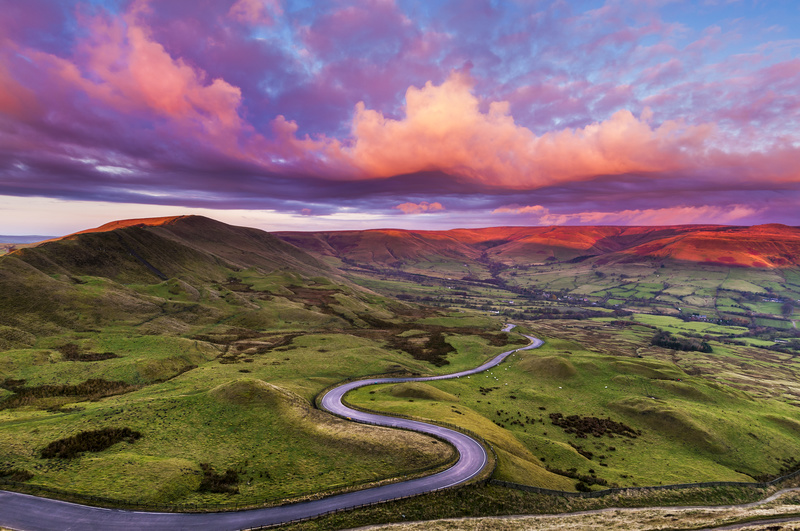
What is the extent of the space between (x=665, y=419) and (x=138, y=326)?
166 metres

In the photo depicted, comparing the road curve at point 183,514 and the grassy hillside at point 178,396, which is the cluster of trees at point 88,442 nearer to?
the grassy hillside at point 178,396

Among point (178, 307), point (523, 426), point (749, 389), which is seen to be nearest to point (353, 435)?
point (523, 426)

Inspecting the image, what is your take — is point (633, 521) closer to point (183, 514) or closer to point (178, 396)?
point (183, 514)

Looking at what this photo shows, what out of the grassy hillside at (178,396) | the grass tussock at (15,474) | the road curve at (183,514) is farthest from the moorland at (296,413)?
the road curve at (183,514)

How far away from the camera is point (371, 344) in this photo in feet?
469

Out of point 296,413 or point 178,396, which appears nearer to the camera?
point 296,413

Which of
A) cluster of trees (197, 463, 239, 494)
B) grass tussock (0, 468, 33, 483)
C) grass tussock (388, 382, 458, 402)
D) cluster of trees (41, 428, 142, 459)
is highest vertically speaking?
grass tussock (0, 468, 33, 483)

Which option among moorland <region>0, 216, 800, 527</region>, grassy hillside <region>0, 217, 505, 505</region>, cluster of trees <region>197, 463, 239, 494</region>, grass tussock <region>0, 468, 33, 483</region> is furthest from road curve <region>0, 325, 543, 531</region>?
cluster of trees <region>197, 463, 239, 494</region>

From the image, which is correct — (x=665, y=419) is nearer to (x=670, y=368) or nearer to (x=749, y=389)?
(x=670, y=368)

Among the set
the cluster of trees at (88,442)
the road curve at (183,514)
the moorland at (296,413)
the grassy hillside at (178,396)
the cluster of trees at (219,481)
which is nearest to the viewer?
the road curve at (183,514)

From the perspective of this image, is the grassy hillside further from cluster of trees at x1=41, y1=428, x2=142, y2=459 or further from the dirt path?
the dirt path

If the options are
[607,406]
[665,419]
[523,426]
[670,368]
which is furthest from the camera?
[670,368]

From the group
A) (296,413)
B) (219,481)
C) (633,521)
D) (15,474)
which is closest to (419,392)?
(296,413)

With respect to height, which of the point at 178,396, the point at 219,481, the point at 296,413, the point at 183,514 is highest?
the point at 183,514
